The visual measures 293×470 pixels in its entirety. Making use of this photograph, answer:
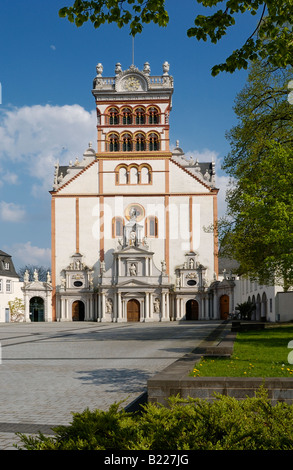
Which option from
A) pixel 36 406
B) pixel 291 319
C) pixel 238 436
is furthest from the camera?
pixel 291 319

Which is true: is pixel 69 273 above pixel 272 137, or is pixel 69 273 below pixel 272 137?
below

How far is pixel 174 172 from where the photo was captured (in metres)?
67.1

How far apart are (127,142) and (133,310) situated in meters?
20.9

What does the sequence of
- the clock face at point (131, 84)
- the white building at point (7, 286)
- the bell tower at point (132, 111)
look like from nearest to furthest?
the white building at point (7, 286) → the bell tower at point (132, 111) → the clock face at point (131, 84)

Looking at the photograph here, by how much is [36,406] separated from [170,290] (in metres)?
56.1

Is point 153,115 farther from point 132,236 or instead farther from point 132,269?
point 132,269

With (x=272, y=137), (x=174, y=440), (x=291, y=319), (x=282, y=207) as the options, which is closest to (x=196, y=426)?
(x=174, y=440)

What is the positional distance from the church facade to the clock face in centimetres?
112

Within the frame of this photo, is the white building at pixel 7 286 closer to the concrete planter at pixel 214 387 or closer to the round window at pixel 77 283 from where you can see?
the round window at pixel 77 283

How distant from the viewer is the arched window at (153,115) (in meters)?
69.3

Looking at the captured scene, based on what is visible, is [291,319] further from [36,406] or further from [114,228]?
[36,406]

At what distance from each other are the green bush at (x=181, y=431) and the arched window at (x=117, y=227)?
2385 inches

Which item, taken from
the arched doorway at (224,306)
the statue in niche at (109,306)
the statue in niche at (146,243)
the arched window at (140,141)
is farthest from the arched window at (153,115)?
the arched doorway at (224,306)
